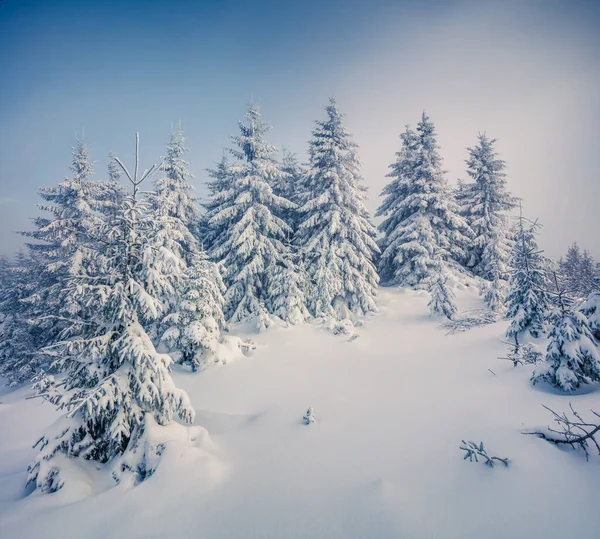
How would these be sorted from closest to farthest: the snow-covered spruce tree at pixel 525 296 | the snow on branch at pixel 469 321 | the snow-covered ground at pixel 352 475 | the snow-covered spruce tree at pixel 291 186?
the snow-covered ground at pixel 352 475
the snow-covered spruce tree at pixel 525 296
the snow on branch at pixel 469 321
the snow-covered spruce tree at pixel 291 186

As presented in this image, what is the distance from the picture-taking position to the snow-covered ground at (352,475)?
318 centimetres

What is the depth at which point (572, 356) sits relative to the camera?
16.5ft

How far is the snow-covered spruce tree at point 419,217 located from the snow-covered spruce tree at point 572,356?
39.0ft

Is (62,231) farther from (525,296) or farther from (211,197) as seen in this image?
(525,296)

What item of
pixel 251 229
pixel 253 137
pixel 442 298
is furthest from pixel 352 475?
pixel 253 137

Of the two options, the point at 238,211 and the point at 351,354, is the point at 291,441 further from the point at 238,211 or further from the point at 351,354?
the point at 238,211

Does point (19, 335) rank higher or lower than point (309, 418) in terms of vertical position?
lower

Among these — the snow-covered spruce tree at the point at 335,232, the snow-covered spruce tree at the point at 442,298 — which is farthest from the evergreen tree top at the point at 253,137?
the snow-covered spruce tree at the point at 442,298

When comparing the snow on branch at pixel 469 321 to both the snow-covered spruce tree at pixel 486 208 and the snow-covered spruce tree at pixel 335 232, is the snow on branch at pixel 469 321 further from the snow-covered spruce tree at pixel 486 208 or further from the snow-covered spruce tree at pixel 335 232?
the snow-covered spruce tree at pixel 486 208

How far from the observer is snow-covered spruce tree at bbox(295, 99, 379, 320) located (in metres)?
15.5

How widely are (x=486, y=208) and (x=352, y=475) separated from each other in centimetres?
2229

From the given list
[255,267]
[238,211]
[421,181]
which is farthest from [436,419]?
[421,181]

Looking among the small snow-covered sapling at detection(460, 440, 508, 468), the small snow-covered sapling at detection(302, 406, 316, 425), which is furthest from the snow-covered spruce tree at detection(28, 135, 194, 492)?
the small snow-covered sapling at detection(460, 440, 508, 468)

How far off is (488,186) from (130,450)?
25.5 metres
